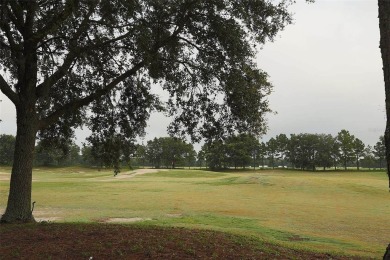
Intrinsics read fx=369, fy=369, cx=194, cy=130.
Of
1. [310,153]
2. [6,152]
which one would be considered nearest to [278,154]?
[310,153]

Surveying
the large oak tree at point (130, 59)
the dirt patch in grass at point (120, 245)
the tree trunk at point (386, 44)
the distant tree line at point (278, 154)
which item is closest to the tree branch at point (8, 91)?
the large oak tree at point (130, 59)

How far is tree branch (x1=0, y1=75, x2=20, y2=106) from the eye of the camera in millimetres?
13594

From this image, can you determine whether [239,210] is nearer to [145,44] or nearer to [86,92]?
[86,92]

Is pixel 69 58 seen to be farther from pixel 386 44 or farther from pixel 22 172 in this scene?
pixel 386 44

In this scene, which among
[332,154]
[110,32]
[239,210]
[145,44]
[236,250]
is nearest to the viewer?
[236,250]

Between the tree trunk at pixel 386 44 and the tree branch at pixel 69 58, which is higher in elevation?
the tree branch at pixel 69 58

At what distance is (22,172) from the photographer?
13.5 m

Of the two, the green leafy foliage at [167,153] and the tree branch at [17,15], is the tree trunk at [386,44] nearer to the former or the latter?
the tree branch at [17,15]

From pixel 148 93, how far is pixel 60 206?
47.7ft

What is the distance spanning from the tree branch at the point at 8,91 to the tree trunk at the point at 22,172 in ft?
1.24

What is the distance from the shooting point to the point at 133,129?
17.9 meters

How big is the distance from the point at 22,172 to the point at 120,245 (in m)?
6.52

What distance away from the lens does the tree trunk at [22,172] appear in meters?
13.3

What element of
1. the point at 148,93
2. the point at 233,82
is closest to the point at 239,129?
the point at 233,82
